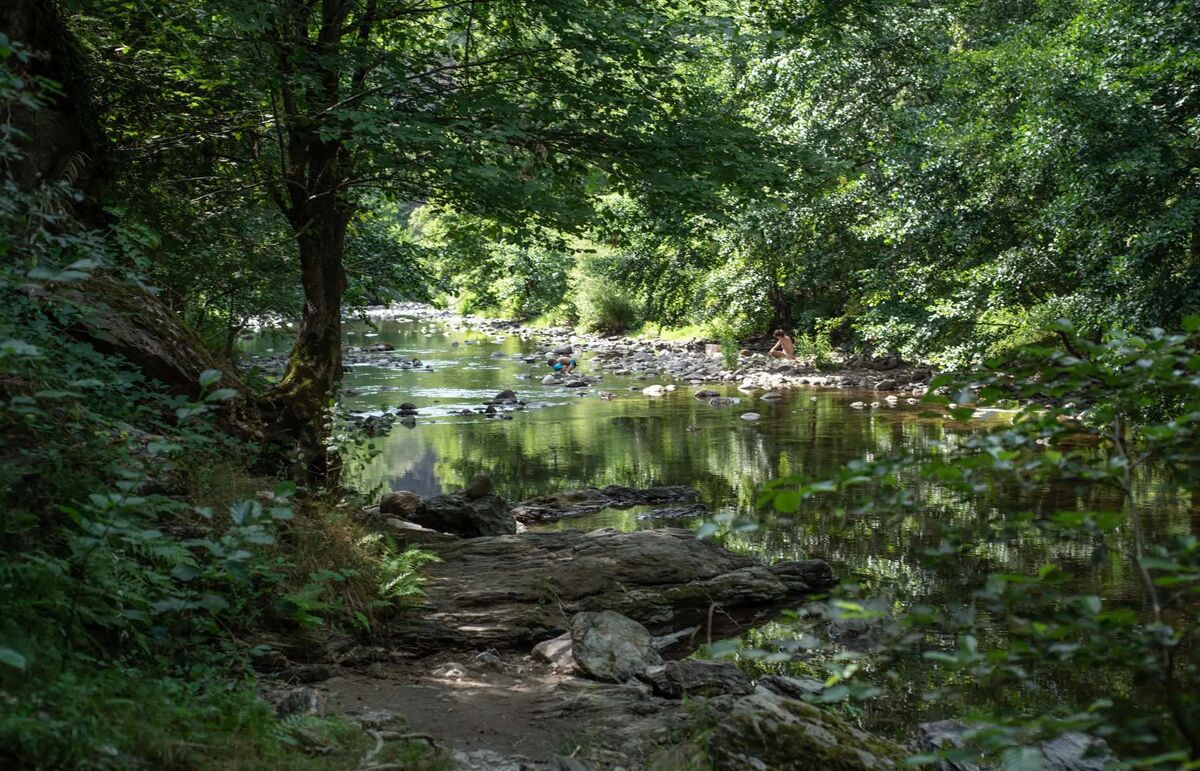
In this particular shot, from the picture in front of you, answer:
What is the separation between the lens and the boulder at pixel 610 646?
577cm

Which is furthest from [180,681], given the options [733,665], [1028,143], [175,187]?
[1028,143]

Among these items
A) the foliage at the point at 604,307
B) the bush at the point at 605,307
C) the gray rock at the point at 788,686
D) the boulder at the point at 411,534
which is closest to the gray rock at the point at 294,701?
the gray rock at the point at 788,686

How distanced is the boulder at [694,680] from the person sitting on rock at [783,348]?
2039 cm

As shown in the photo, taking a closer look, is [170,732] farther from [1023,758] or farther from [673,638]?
[673,638]

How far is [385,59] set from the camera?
22.8 ft

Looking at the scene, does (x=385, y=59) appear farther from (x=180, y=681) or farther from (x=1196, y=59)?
(x=1196, y=59)

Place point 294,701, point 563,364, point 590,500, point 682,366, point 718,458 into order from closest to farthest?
point 294,701
point 590,500
point 718,458
point 682,366
point 563,364

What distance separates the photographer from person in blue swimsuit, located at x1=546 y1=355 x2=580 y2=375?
25312mm

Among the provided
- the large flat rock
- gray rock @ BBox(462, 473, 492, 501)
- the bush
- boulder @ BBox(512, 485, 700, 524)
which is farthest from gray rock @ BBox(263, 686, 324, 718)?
the bush

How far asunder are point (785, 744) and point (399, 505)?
6002mm

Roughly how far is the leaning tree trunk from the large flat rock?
1410 millimetres

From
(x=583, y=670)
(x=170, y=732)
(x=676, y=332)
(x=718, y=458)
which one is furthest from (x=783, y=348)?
(x=170, y=732)

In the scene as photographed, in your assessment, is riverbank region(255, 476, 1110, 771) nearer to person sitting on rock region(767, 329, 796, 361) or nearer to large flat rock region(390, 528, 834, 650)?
large flat rock region(390, 528, 834, 650)

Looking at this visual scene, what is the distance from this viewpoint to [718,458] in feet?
46.6
